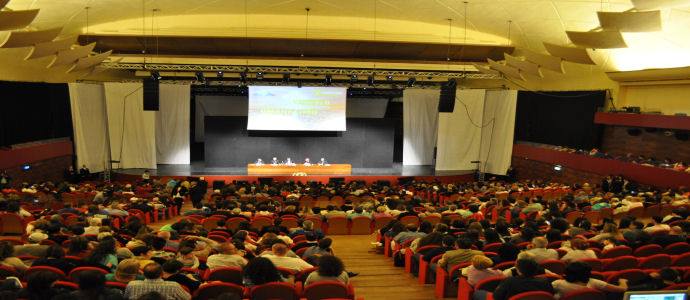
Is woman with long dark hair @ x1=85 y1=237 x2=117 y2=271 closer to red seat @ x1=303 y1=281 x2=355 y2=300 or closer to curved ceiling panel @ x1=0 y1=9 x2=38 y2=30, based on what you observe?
red seat @ x1=303 y1=281 x2=355 y2=300

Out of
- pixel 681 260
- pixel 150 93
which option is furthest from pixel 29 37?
pixel 681 260

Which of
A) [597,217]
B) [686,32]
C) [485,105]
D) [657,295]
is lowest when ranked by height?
[597,217]

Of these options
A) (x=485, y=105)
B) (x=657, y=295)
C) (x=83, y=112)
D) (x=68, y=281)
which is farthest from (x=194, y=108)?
(x=657, y=295)

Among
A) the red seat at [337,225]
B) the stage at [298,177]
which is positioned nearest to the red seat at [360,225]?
the red seat at [337,225]

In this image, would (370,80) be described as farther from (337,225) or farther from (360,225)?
(337,225)

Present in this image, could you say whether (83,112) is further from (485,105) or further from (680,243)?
(680,243)

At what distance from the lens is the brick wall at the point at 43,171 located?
1841 cm

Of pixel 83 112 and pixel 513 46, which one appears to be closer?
pixel 513 46

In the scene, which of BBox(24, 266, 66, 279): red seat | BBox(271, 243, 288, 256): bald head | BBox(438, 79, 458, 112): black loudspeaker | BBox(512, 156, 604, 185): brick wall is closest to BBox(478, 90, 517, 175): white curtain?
BBox(512, 156, 604, 185): brick wall

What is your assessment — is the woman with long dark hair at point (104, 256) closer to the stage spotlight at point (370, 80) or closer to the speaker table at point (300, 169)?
the speaker table at point (300, 169)

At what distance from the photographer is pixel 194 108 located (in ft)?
95.7

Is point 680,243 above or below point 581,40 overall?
below

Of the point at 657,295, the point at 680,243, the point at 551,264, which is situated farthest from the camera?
the point at 680,243

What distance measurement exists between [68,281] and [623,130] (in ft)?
69.7
